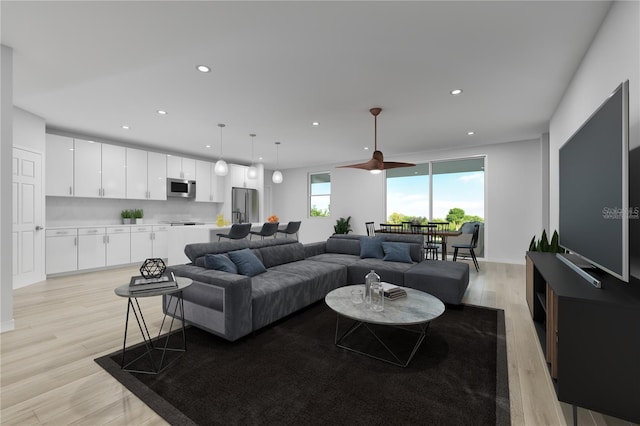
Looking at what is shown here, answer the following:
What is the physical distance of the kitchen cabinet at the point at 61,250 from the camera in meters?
4.93

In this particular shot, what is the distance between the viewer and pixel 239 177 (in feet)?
27.1

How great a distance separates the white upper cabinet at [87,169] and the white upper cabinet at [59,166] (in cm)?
9

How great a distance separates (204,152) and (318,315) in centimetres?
578

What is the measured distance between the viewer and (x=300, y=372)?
209 centimetres

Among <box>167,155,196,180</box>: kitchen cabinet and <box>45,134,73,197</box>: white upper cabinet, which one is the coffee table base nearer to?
<box>45,134,73,197</box>: white upper cabinet

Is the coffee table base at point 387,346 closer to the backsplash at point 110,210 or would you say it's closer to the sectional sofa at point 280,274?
the sectional sofa at point 280,274

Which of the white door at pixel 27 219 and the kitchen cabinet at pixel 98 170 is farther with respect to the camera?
the kitchen cabinet at pixel 98 170

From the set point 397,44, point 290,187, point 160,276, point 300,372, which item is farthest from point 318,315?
point 290,187

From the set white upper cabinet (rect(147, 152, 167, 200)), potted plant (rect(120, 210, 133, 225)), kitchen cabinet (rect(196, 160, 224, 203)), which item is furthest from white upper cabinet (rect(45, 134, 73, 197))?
kitchen cabinet (rect(196, 160, 224, 203))

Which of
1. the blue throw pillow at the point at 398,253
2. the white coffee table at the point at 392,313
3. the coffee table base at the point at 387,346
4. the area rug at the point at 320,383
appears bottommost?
the area rug at the point at 320,383

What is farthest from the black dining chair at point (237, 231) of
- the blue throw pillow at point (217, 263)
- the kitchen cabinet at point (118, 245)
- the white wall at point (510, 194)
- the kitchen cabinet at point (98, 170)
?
the white wall at point (510, 194)

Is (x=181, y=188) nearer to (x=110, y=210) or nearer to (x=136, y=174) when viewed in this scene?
(x=136, y=174)

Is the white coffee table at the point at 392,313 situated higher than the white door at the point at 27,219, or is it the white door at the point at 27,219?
the white door at the point at 27,219

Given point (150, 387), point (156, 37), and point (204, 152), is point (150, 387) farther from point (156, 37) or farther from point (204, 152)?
point (204, 152)
